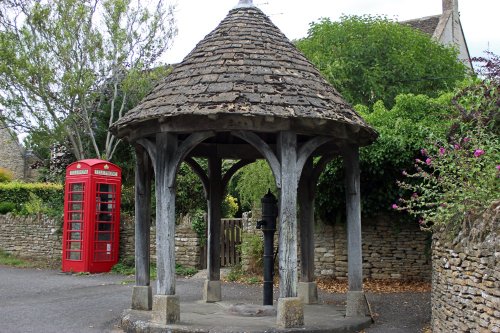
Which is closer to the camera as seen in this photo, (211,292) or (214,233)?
(211,292)

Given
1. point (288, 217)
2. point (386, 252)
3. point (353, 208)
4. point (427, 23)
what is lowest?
point (386, 252)

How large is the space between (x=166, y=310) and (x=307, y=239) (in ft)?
12.0

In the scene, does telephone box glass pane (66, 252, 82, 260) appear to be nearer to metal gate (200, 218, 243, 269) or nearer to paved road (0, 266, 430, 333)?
paved road (0, 266, 430, 333)

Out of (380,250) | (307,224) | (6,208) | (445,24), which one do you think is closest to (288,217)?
Answer: (307,224)

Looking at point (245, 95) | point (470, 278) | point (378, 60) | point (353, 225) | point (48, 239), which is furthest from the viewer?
point (378, 60)

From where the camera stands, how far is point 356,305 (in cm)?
882

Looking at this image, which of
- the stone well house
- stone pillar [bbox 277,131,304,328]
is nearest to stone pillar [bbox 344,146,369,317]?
stone pillar [bbox 277,131,304,328]

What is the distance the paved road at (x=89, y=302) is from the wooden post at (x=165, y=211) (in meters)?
1.21

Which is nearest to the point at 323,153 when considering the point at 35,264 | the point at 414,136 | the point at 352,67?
the point at 414,136

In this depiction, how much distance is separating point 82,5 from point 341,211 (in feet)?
38.1

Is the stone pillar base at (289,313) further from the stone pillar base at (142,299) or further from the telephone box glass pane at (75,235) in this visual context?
the telephone box glass pane at (75,235)

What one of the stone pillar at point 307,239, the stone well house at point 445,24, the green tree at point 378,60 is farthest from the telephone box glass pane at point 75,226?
the stone well house at point 445,24

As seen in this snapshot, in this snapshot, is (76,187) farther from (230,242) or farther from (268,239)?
(268,239)

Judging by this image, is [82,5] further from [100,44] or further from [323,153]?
[323,153]
